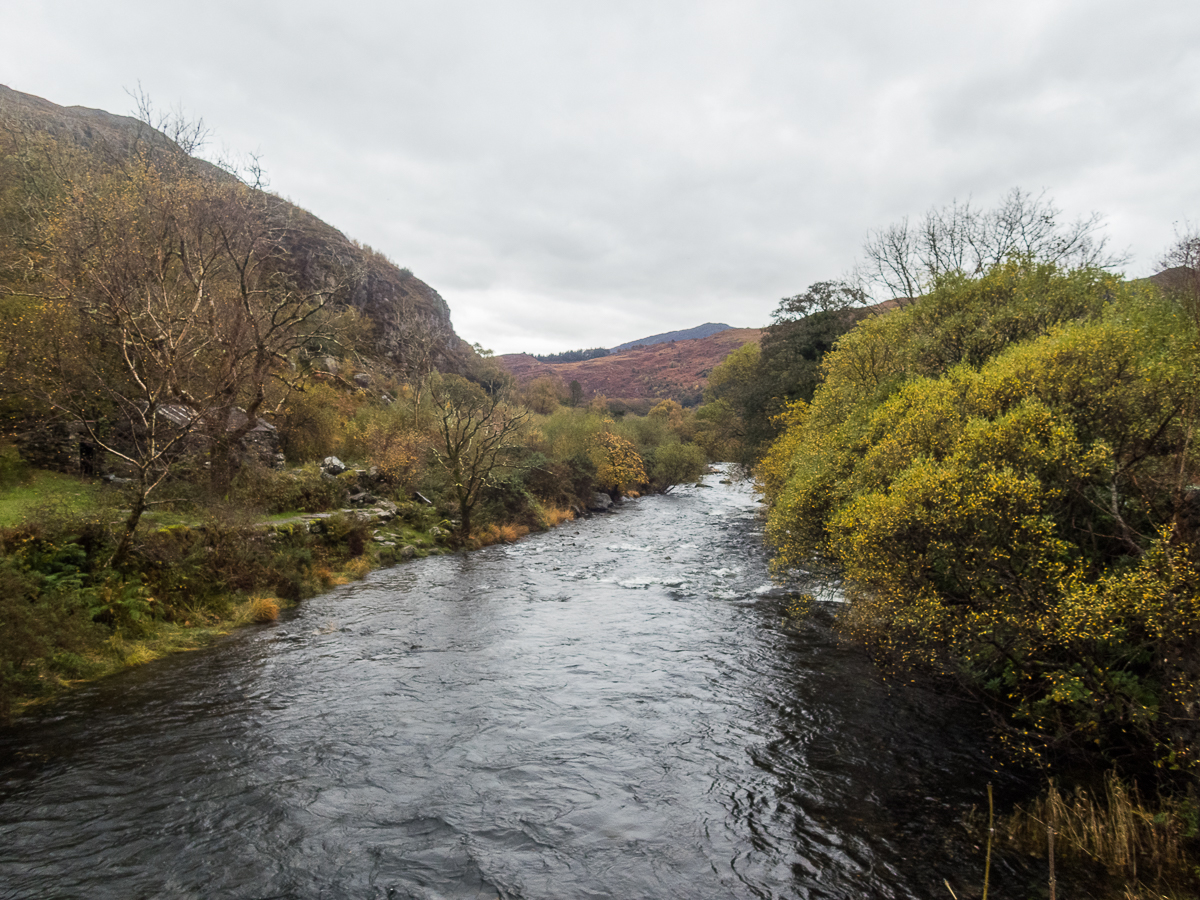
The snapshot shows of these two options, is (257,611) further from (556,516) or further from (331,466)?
(556,516)

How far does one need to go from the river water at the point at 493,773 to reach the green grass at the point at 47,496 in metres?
4.94

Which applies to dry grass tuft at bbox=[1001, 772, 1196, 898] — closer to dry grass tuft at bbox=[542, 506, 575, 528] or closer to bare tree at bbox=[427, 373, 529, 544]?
bare tree at bbox=[427, 373, 529, 544]

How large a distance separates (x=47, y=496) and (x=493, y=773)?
51.0ft

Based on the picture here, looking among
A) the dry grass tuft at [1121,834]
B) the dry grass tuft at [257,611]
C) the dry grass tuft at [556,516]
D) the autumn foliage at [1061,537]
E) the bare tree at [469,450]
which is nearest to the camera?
the dry grass tuft at [1121,834]

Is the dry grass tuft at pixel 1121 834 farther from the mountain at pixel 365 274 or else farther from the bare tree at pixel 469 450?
the mountain at pixel 365 274

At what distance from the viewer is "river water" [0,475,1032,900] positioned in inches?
279

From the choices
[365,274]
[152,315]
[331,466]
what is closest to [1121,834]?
[152,315]

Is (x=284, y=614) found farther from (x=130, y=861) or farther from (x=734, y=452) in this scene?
(x=734, y=452)

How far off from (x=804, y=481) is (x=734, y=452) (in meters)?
31.8

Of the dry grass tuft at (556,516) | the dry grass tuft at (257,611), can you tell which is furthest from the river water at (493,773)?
the dry grass tuft at (556,516)

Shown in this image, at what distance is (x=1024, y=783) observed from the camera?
9.16 m

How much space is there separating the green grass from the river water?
4.94m

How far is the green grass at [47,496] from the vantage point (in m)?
13.9

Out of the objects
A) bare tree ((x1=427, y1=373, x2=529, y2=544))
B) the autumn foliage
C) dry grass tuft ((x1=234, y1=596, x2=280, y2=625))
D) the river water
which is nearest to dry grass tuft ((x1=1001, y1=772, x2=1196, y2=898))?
the autumn foliage
